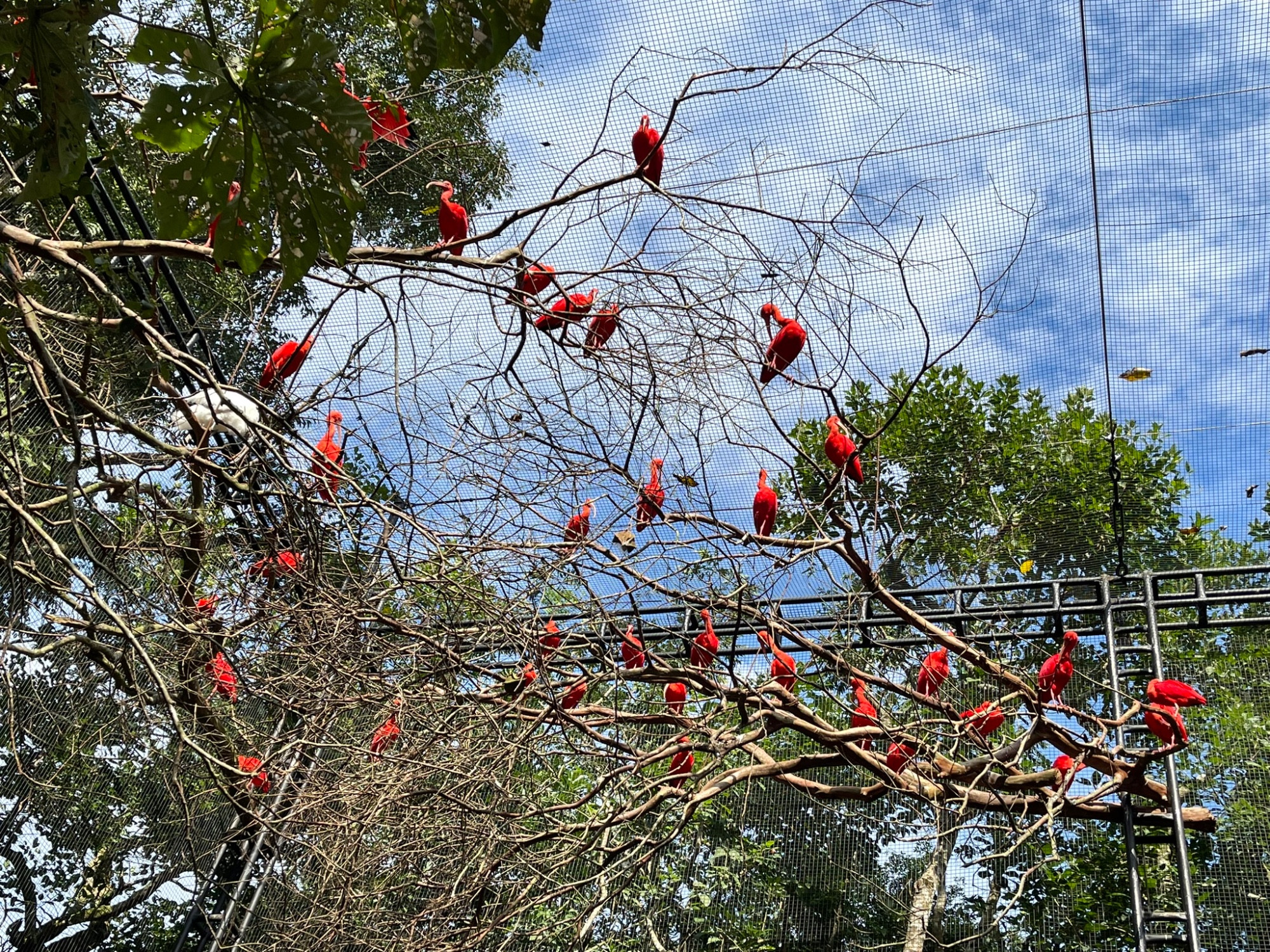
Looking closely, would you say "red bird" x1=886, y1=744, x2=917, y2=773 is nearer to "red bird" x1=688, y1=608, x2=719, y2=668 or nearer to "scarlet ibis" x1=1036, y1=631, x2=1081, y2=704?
"scarlet ibis" x1=1036, y1=631, x2=1081, y2=704

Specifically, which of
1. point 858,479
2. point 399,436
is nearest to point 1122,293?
point 858,479

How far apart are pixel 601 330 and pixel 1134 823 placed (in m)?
2.30

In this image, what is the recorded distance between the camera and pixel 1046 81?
3035mm

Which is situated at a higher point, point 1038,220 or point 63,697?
point 1038,220

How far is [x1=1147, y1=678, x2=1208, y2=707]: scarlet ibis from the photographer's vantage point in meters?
2.74

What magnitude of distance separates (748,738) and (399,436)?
3.78 ft

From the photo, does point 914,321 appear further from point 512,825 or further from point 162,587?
point 162,587

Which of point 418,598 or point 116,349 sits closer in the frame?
point 418,598

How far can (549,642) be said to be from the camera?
2.16 meters

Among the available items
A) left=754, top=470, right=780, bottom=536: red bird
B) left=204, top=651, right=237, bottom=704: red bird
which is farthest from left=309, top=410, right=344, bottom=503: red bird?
left=754, top=470, right=780, bottom=536: red bird

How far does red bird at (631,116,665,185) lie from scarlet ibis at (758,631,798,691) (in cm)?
123

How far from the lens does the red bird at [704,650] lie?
2.61 metres

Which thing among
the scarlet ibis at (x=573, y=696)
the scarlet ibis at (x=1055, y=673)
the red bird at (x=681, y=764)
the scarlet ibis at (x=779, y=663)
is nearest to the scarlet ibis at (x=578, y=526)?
the scarlet ibis at (x=573, y=696)

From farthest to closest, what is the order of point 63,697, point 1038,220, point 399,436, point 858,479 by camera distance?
point 63,697 → point 1038,220 → point 858,479 → point 399,436
